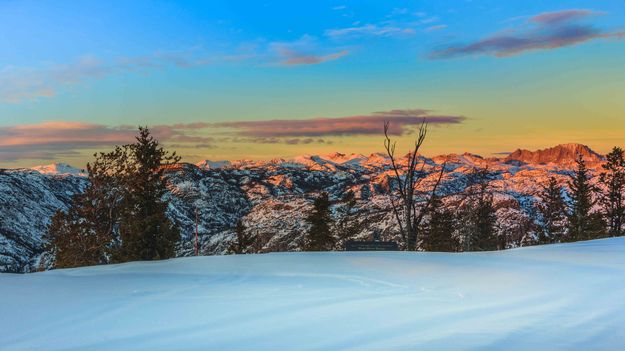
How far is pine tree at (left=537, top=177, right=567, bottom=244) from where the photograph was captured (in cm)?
4900

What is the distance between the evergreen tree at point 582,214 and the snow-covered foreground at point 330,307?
43.6 m

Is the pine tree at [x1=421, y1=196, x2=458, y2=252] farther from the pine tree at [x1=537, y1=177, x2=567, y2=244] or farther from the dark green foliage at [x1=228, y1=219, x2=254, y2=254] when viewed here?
the dark green foliage at [x1=228, y1=219, x2=254, y2=254]

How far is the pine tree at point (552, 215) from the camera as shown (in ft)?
161

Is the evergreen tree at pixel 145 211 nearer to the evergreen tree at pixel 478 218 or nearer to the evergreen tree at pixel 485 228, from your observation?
the evergreen tree at pixel 478 218

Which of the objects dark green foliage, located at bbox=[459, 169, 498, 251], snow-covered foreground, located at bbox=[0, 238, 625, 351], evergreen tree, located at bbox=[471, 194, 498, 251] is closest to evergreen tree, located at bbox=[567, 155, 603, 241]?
dark green foliage, located at bbox=[459, 169, 498, 251]

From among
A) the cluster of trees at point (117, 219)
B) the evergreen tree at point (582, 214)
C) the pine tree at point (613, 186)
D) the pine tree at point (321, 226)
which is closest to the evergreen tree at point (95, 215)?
the cluster of trees at point (117, 219)

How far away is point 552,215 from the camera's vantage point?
55.4 meters

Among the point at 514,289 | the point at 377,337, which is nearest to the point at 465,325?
the point at 377,337

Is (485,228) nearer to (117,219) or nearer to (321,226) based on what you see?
(321,226)

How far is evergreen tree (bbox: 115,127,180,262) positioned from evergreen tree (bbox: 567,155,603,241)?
32.8 m

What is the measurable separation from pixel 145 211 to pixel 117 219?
140cm

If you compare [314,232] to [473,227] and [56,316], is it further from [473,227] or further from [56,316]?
[56,316]

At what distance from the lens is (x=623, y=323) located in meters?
4.36

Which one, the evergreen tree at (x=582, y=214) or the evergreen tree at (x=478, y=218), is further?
the evergreen tree at (x=582, y=214)
